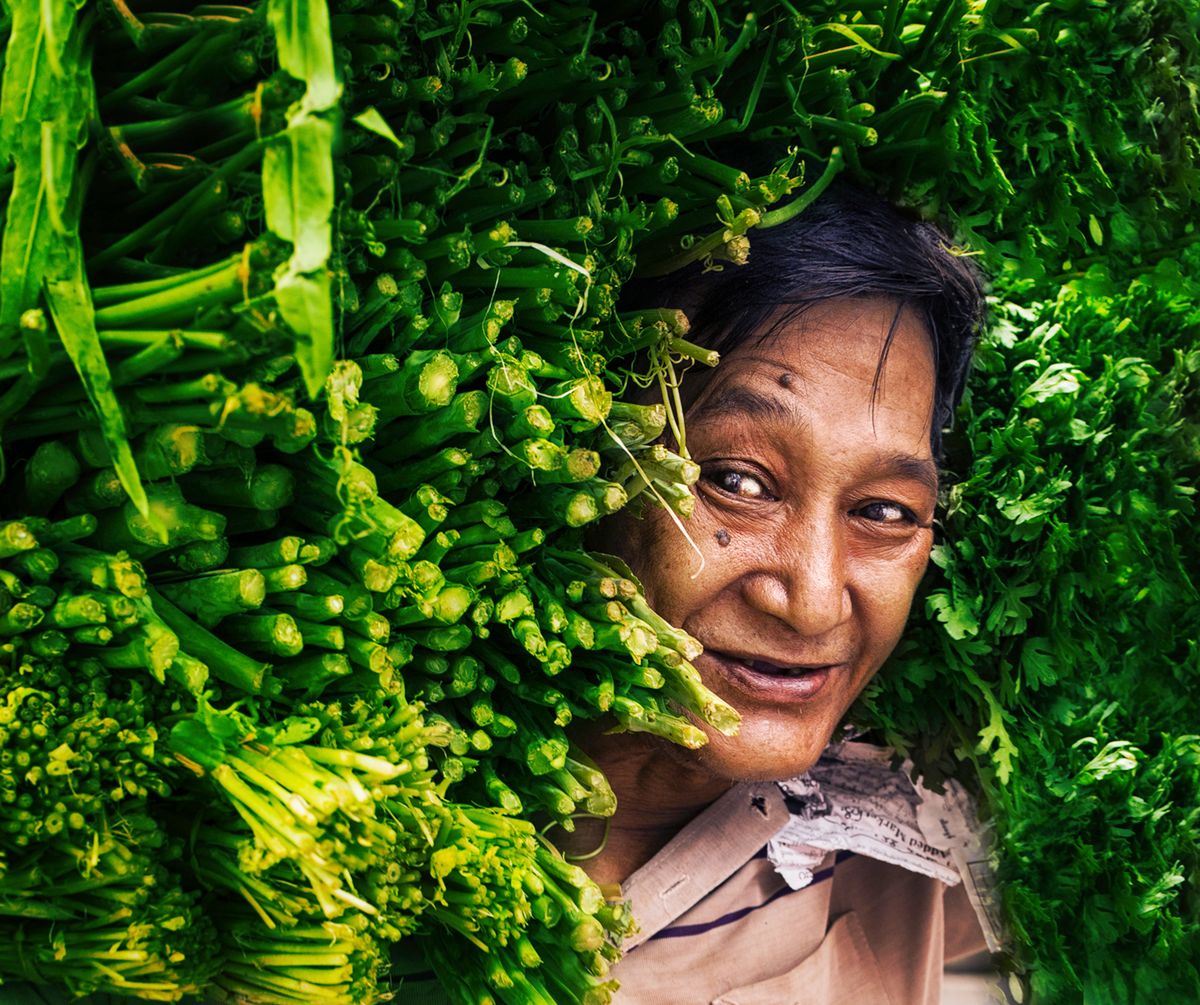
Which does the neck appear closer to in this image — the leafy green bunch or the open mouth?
the open mouth

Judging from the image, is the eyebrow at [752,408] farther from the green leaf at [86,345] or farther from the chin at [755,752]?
the green leaf at [86,345]

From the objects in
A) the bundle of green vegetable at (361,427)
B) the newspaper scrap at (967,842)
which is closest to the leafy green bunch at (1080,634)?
the newspaper scrap at (967,842)

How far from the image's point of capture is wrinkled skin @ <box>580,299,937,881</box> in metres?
1.38

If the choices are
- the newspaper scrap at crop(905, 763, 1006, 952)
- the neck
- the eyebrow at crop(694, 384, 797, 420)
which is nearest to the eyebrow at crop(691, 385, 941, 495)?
the eyebrow at crop(694, 384, 797, 420)

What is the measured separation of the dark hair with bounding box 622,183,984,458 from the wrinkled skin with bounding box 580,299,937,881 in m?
0.02

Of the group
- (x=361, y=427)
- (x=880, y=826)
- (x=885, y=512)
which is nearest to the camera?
(x=361, y=427)

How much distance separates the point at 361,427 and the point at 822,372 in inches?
23.5

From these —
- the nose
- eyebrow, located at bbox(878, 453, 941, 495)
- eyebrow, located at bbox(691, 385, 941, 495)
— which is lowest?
the nose

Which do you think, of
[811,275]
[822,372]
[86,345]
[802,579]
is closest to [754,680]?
[802,579]

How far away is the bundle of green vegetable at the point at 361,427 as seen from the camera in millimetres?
907

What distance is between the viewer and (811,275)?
140 cm

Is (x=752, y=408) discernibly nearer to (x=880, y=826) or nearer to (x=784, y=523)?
(x=784, y=523)

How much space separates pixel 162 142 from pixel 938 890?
1.46 meters

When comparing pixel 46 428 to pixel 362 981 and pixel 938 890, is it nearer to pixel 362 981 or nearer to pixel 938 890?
pixel 362 981
